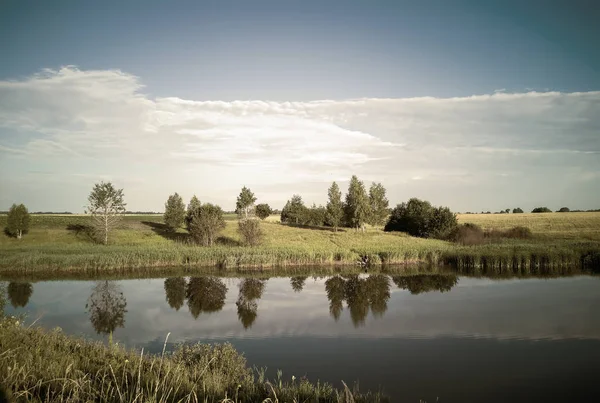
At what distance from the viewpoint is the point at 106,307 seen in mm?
21109

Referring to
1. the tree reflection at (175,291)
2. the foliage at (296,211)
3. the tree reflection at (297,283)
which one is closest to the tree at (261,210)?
the foliage at (296,211)

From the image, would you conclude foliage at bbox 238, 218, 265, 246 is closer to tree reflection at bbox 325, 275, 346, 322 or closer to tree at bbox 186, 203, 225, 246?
tree at bbox 186, 203, 225, 246

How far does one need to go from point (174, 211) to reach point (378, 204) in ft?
108

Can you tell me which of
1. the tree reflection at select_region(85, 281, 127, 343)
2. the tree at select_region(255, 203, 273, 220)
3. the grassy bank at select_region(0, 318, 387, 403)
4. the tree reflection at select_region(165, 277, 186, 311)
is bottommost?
the tree reflection at select_region(85, 281, 127, 343)

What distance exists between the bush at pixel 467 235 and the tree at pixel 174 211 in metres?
38.9

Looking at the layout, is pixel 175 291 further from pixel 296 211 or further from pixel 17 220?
pixel 296 211

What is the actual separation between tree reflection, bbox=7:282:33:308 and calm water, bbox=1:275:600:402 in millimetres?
56

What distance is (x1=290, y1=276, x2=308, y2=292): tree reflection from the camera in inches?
1062

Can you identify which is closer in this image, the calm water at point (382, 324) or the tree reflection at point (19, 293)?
the calm water at point (382, 324)

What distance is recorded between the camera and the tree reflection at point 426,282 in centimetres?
2641

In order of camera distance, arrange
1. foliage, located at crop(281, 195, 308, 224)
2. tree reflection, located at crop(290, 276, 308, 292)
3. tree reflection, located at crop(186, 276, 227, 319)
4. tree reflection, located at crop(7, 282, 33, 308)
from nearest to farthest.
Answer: tree reflection, located at crop(186, 276, 227, 319) < tree reflection, located at crop(7, 282, 33, 308) < tree reflection, located at crop(290, 276, 308, 292) < foliage, located at crop(281, 195, 308, 224)

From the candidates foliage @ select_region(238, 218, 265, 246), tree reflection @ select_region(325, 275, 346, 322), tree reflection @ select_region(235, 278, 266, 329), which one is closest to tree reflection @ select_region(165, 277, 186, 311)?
tree reflection @ select_region(235, 278, 266, 329)

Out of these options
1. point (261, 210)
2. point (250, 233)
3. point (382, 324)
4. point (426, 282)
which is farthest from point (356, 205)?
point (382, 324)

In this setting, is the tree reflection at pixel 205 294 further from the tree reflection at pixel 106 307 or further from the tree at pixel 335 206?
the tree at pixel 335 206
